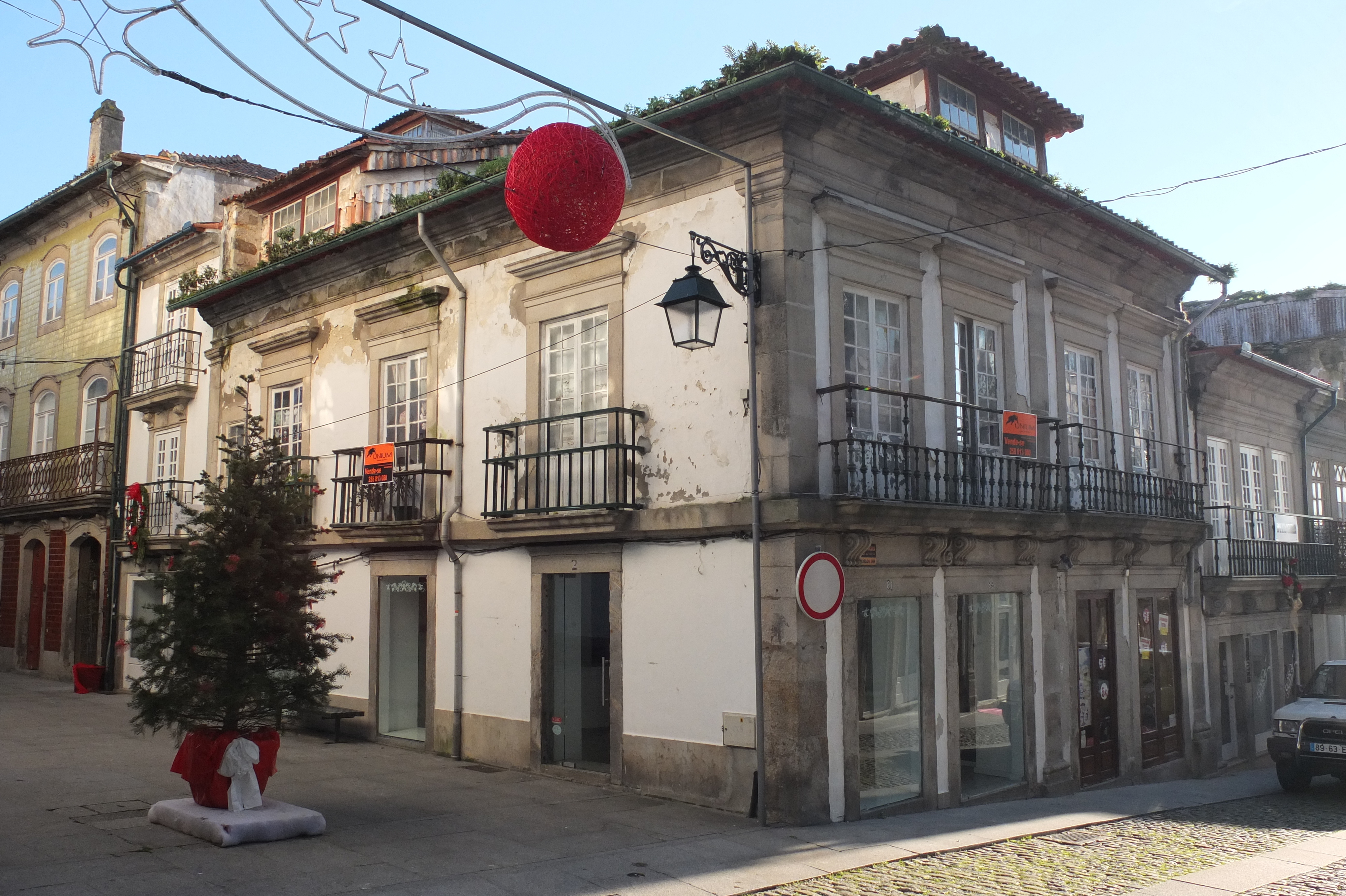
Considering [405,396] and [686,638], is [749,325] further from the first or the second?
[405,396]

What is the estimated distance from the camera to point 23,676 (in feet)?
70.5

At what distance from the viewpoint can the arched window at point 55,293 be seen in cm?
2267

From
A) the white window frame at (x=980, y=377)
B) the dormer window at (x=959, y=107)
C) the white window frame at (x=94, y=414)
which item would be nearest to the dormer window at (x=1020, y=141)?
the dormer window at (x=959, y=107)

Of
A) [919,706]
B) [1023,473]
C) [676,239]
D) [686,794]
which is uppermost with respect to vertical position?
[676,239]

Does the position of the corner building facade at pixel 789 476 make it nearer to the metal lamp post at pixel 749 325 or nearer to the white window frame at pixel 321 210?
the metal lamp post at pixel 749 325

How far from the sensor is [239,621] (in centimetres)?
841

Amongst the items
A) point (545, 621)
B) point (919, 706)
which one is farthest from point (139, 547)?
point (919, 706)

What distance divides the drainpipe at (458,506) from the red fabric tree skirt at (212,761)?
13.2ft

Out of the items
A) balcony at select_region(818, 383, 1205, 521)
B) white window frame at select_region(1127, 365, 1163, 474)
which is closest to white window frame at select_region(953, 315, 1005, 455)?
balcony at select_region(818, 383, 1205, 521)

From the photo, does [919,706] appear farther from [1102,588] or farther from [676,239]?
[676,239]

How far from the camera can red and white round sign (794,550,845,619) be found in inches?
354

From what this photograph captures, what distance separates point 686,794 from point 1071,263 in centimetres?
819

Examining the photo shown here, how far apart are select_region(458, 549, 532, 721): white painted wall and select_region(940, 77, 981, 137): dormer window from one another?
714cm

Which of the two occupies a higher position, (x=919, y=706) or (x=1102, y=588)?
(x=1102, y=588)
